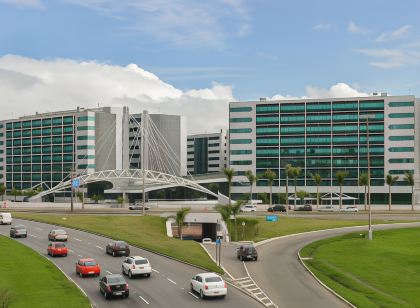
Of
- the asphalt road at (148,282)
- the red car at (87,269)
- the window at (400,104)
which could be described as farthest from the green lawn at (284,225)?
the window at (400,104)

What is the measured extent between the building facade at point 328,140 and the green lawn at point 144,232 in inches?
3504

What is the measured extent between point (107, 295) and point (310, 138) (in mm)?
142491

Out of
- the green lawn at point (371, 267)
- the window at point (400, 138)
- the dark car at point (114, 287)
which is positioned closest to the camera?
the dark car at point (114, 287)

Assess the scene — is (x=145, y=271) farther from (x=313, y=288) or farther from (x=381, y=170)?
(x=381, y=170)

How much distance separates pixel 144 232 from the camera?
76.1 meters

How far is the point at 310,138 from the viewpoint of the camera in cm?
17062

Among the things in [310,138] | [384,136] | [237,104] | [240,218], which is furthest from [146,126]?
[240,218]

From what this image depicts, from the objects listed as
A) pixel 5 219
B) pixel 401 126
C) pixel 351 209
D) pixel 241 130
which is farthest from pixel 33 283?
pixel 401 126

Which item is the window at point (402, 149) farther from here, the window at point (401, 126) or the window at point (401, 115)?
the window at point (401, 115)

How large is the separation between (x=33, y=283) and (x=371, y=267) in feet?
95.1

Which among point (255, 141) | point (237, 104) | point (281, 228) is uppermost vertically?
point (237, 104)

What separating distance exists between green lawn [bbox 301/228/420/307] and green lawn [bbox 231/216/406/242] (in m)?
10.6

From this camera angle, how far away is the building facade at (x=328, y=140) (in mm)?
162625

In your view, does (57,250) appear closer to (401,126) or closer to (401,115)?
(401,126)
